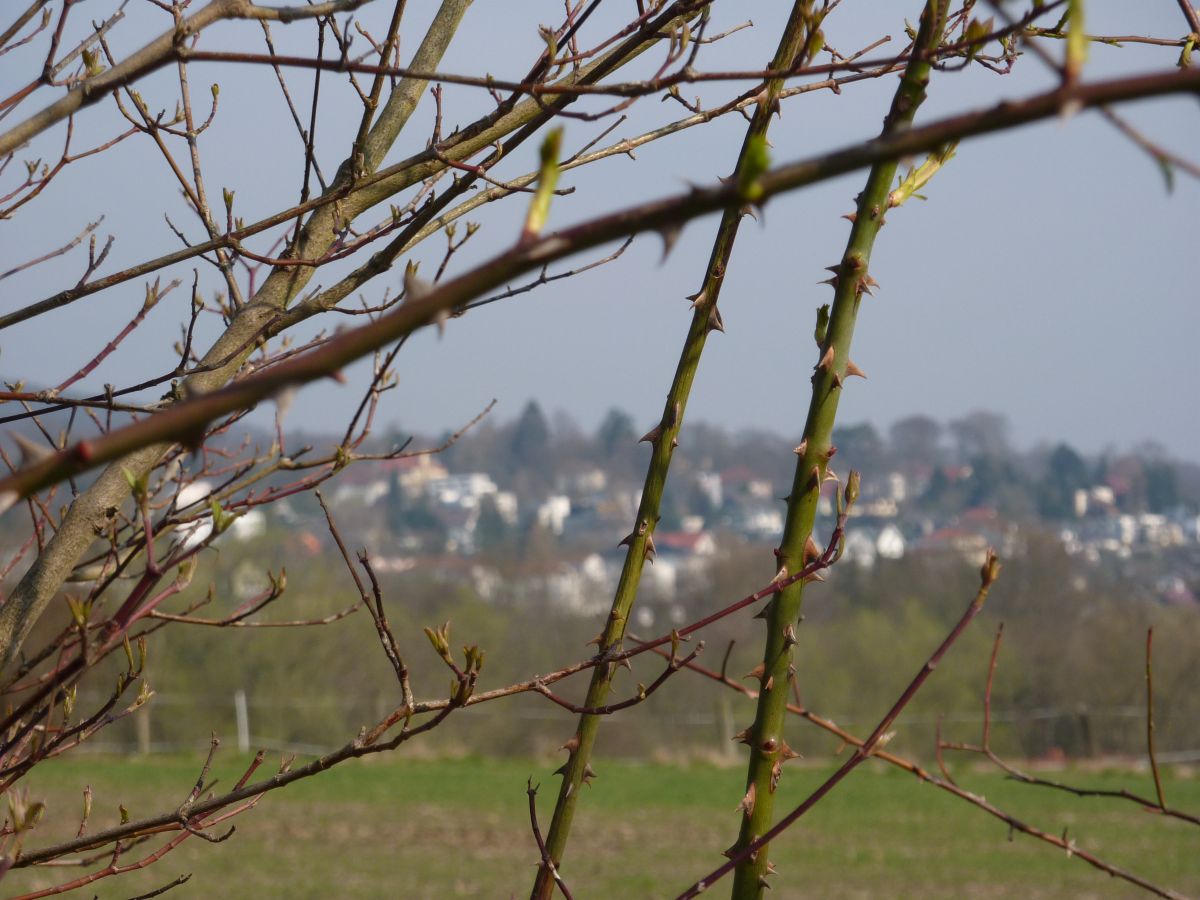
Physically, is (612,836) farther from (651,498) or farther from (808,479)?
(808,479)

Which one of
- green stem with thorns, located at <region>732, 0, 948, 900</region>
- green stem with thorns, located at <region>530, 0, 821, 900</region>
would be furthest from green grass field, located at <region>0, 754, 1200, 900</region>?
green stem with thorns, located at <region>732, 0, 948, 900</region>

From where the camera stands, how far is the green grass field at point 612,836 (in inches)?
606

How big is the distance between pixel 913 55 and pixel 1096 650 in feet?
110

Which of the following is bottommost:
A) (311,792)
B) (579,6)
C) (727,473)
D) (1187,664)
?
(311,792)

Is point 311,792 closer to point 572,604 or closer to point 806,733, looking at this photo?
point 806,733

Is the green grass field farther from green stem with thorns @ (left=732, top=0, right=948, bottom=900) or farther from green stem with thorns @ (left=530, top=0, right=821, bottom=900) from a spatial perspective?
green stem with thorns @ (left=732, top=0, right=948, bottom=900)

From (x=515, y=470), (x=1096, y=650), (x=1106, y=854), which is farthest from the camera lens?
(x=515, y=470)

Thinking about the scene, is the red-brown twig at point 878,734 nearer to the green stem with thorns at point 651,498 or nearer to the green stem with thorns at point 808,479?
the green stem with thorns at point 808,479

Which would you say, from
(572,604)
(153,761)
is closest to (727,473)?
(572,604)

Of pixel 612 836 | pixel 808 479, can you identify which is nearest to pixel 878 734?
pixel 808 479

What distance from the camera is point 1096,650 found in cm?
3152

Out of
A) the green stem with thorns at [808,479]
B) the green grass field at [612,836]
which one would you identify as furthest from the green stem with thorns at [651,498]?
the green grass field at [612,836]

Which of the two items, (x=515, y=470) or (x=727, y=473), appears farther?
(x=515, y=470)

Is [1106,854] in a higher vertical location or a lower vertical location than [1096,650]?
lower
